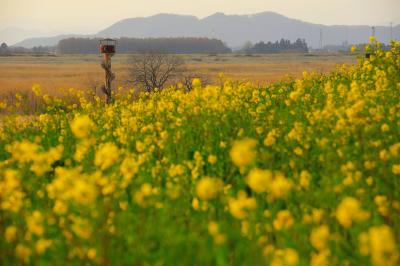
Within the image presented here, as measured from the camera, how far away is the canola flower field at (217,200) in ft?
11.1

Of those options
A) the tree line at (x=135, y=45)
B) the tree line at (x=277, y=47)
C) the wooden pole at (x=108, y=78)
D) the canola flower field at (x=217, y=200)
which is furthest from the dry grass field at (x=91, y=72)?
the tree line at (x=277, y=47)

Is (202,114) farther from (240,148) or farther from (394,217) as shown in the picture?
(240,148)

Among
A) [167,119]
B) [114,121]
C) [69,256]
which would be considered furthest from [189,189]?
[114,121]

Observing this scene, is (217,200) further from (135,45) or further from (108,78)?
(135,45)

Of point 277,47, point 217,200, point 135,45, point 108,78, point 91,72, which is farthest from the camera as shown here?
point 277,47

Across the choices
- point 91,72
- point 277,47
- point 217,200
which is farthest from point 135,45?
point 217,200

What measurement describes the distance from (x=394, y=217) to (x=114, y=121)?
6312 mm

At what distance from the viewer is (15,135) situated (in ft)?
26.0

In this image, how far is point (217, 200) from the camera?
4996 mm

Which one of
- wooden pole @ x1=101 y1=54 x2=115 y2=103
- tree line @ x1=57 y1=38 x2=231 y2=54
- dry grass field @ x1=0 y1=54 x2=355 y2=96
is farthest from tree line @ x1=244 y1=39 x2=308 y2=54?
wooden pole @ x1=101 y1=54 x2=115 y2=103

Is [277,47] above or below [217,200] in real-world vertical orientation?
above

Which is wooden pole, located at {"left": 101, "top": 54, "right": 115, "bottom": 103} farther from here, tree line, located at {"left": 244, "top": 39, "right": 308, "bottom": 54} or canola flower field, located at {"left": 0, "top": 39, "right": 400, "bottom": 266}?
tree line, located at {"left": 244, "top": 39, "right": 308, "bottom": 54}

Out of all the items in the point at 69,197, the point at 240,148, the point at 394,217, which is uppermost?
the point at 240,148

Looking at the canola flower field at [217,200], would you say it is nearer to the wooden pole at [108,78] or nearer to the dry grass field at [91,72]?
the wooden pole at [108,78]
